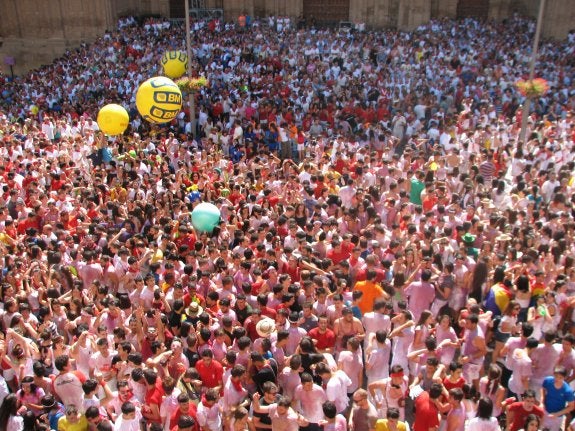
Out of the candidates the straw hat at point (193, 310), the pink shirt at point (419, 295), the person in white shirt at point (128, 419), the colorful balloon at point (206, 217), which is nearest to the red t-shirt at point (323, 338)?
the straw hat at point (193, 310)

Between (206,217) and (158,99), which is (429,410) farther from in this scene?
(158,99)

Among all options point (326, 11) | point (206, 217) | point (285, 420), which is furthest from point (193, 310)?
point (326, 11)

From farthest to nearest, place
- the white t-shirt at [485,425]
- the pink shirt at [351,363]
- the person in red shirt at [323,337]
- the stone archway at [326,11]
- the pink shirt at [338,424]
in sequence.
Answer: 1. the stone archway at [326,11]
2. the person in red shirt at [323,337]
3. the pink shirt at [351,363]
4. the pink shirt at [338,424]
5. the white t-shirt at [485,425]

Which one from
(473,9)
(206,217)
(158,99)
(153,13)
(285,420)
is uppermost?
(473,9)

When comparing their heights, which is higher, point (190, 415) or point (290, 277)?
point (290, 277)

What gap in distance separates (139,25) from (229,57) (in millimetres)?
7557

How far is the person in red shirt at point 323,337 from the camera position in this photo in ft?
20.7

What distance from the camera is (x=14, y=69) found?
1117 inches

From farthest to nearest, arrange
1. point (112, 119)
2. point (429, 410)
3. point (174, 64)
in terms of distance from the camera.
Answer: point (174, 64), point (112, 119), point (429, 410)

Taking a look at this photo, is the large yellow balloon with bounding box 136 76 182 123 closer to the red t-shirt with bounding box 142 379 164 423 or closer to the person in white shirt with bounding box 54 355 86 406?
the person in white shirt with bounding box 54 355 86 406

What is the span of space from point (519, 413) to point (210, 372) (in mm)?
2965

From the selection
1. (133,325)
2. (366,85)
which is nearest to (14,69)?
(366,85)

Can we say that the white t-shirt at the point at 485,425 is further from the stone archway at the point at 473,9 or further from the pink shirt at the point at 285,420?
the stone archway at the point at 473,9

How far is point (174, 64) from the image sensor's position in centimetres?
1775
